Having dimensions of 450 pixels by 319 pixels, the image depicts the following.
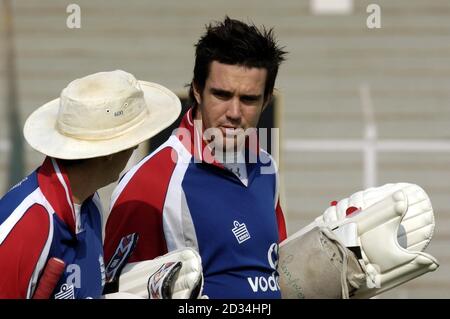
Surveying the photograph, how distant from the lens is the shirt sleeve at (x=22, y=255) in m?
2.77

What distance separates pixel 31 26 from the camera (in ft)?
27.3

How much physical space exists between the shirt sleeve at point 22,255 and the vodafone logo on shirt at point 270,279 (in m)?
0.84

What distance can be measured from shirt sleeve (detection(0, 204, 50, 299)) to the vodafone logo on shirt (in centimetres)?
84

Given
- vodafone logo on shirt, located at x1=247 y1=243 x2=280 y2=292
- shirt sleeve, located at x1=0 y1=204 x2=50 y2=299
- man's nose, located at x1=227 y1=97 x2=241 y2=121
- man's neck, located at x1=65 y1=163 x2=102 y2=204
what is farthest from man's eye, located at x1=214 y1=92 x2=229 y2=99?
shirt sleeve, located at x1=0 y1=204 x2=50 y2=299

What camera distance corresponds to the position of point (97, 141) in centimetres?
299

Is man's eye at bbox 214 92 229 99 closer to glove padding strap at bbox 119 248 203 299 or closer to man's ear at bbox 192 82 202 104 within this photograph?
man's ear at bbox 192 82 202 104

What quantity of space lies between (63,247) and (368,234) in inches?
48.0

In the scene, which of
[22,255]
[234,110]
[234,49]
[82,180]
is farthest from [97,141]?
[234,49]

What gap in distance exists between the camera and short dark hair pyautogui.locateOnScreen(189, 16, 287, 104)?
3.54 metres

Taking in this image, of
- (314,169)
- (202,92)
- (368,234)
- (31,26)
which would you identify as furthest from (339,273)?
(31,26)

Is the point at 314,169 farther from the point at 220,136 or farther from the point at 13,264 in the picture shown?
the point at 13,264
